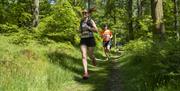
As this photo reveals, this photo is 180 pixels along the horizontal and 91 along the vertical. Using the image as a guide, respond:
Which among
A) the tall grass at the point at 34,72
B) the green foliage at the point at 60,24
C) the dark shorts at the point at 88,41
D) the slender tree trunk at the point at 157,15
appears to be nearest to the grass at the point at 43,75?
the tall grass at the point at 34,72

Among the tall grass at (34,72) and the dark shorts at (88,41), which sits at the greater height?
the dark shorts at (88,41)

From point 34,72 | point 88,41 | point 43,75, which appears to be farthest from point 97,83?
point 34,72

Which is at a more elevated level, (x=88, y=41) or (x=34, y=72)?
(x=88, y=41)

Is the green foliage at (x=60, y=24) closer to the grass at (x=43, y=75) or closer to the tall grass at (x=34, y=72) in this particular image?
the grass at (x=43, y=75)

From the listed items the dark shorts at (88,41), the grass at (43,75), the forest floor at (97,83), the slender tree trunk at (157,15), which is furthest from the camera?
the slender tree trunk at (157,15)

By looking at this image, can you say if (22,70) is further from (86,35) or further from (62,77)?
(86,35)

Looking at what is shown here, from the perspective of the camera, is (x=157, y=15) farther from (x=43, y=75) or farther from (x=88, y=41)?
(x=43, y=75)

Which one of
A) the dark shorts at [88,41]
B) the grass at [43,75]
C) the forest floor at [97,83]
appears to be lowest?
the forest floor at [97,83]

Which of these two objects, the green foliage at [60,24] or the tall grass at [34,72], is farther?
the green foliage at [60,24]

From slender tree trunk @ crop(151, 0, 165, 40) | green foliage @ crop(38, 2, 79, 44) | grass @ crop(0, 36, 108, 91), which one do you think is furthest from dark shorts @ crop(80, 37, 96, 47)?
green foliage @ crop(38, 2, 79, 44)

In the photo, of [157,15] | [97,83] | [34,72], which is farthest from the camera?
[157,15]

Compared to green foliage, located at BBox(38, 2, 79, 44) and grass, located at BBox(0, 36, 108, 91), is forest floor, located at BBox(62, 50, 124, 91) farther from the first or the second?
green foliage, located at BBox(38, 2, 79, 44)

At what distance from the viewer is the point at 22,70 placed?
31.0 feet

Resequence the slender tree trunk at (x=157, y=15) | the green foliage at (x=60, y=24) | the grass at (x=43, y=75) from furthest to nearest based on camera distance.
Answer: the green foliage at (x=60, y=24) < the slender tree trunk at (x=157, y=15) < the grass at (x=43, y=75)
